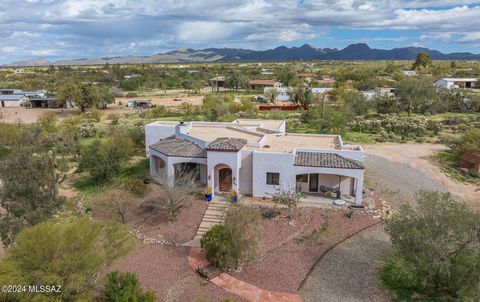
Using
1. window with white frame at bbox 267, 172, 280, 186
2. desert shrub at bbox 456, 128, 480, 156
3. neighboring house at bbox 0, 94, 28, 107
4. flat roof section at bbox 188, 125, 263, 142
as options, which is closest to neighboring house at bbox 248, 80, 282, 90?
neighboring house at bbox 0, 94, 28, 107

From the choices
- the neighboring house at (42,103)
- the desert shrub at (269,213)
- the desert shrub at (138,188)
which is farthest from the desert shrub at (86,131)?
the neighboring house at (42,103)

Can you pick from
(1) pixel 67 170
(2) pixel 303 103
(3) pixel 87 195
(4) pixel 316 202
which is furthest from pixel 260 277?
(2) pixel 303 103

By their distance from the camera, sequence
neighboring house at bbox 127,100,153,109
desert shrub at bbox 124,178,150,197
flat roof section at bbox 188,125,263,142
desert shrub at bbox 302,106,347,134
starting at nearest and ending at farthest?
desert shrub at bbox 124,178,150,197 → flat roof section at bbox 188,125,263,142 → desert shrub at bbox 302,106,347,134 → neighboring house at bbox 127,100,153,109

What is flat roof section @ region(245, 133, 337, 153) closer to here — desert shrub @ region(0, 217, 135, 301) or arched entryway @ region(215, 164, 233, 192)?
arched entryway @ region(215, 164, 233, 192)

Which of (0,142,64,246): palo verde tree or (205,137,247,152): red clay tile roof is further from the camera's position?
(205,137,247,152): red clay tile roof

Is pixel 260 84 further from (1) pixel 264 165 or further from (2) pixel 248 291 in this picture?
(2) pixel 248 291

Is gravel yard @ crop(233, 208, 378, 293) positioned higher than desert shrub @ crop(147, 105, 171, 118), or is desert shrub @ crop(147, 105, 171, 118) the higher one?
desert shrub @ crop(147, 105, 171, 118)

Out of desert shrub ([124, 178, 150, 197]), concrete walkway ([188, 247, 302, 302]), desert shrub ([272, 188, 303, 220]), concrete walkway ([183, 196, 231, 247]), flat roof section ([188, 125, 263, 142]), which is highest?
flat roof section ([188, 125, 263, 142])

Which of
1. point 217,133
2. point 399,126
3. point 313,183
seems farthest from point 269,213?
point 399,126
